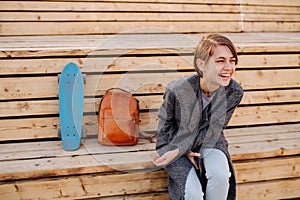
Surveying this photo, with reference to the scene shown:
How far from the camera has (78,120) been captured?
82.3 inches

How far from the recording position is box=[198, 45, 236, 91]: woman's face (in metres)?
1.70

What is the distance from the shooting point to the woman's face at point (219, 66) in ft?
5.58

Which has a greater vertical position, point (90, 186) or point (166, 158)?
point (166, 158)

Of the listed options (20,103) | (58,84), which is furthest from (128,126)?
(20,103)

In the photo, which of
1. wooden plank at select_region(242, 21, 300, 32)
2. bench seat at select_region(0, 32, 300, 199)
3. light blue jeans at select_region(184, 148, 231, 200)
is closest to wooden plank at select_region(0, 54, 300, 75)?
bench seat at select_region(0, 32, 300, 199)

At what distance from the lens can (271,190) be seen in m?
2.12

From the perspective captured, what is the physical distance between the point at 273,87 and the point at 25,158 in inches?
62.7

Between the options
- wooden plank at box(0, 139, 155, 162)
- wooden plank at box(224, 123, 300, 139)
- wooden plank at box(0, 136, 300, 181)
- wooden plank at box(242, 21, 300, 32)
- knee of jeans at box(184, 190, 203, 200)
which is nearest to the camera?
knee of jeans at box(184, 190, 203, 200)

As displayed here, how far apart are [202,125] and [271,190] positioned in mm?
633

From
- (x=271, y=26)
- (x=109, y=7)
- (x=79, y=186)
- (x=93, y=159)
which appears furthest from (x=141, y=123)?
(x=271, y=26)

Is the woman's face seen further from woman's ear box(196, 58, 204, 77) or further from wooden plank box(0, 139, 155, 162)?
wooden plank box(0, 139, 155, 162)

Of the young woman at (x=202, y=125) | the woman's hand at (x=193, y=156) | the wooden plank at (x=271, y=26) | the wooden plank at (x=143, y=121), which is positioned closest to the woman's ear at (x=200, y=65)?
the young woman at (x=202, y=125)

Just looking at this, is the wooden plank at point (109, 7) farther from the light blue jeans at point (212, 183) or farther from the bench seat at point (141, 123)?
the light blue jeans at point (212, 183)

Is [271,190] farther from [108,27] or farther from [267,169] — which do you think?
[108,27]
